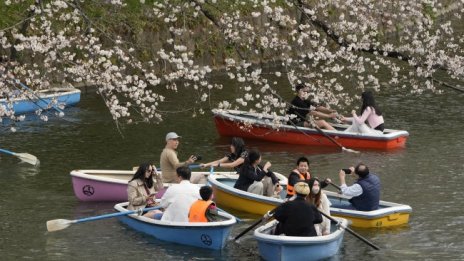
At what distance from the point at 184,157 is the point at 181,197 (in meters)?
8.40

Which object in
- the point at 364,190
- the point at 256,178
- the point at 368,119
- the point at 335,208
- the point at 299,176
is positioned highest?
the point at 368,119

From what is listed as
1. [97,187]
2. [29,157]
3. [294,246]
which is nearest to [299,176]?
[294,246]

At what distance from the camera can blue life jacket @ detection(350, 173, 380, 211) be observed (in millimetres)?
21016

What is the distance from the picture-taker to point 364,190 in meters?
21.1

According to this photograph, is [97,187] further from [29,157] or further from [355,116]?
[355,116]

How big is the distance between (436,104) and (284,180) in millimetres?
13428

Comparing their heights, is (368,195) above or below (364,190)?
below

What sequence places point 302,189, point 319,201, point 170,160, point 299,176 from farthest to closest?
point 170,160
point 299,176
point 319,201
point 302,189

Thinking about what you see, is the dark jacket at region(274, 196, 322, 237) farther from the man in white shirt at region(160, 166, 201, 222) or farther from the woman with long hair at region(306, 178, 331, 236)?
the man in white shirt at region(160, 166, 201, 222)

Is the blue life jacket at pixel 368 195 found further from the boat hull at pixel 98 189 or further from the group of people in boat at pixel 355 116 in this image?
the group of people in boat at pixel 355 116

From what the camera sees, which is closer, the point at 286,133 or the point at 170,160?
the point at 170,160

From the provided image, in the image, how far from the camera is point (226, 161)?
23.7 metres

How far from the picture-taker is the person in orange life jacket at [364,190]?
2102cm

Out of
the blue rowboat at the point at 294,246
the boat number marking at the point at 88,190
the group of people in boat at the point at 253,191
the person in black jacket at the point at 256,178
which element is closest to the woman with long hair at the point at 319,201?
the group of people in boat at the point at 253,191
